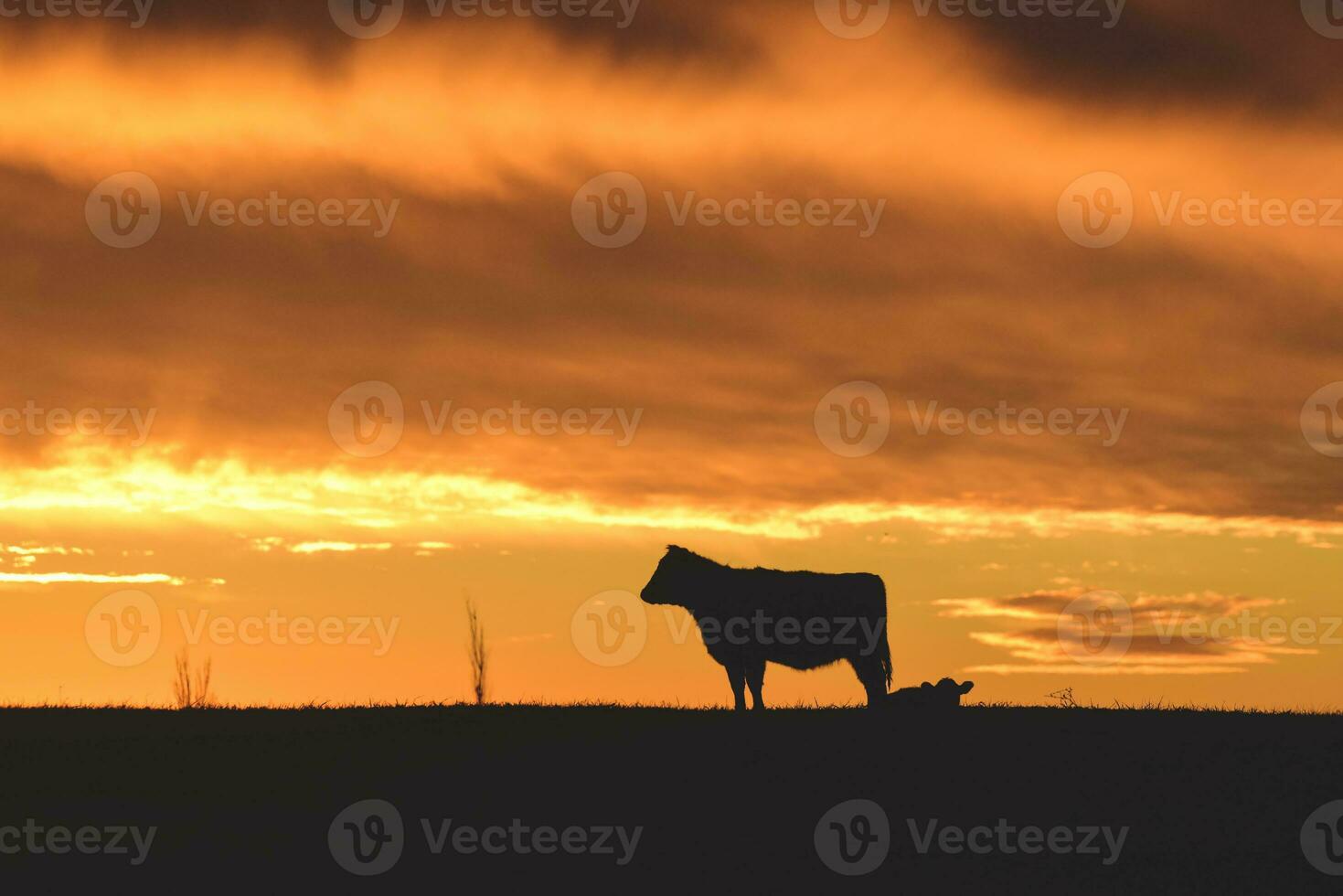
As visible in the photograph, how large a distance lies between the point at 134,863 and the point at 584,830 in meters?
4.83

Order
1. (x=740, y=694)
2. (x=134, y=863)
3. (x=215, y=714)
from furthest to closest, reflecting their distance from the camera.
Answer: (x=740, y=694) → (x=215, y=714) → (x=134, y=863)

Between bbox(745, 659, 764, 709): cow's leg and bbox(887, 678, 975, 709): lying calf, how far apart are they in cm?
425

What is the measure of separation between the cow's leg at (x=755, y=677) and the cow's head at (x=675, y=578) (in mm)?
2274

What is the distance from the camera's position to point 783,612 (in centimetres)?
2952

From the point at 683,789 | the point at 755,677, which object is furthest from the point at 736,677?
the point at 683,789

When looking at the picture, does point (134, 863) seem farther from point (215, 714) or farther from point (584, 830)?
point (215, 714)

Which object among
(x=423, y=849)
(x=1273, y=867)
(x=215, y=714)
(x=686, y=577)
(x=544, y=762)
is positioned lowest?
(x=1273, y=867)

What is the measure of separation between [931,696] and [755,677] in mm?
5100

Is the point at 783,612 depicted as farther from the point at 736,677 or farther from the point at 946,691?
the point at 946,691

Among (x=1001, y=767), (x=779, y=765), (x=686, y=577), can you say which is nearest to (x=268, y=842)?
(x=779, y=765)

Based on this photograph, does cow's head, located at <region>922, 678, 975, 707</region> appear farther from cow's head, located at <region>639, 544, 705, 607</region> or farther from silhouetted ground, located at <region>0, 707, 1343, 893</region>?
cow's head, located at <region>639, 544, 705, 607</region>

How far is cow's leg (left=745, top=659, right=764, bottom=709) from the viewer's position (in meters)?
27.4

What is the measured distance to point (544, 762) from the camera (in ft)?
66.0

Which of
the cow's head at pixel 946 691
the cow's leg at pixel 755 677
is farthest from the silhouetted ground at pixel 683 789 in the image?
the cow's leg at pixel 755 677
